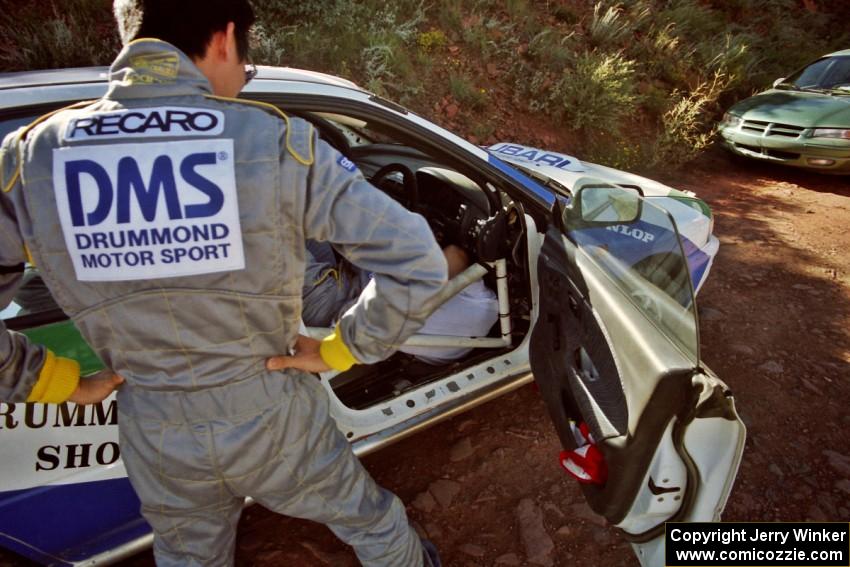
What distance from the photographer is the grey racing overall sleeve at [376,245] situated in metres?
1.12

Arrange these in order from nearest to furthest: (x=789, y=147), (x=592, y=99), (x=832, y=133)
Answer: (x=832, y=133), (x=789, y=147), (x=592, y=99)

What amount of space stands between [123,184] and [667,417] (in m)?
1.35

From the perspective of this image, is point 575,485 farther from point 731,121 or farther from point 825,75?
point 825,75

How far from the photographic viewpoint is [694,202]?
2756mm

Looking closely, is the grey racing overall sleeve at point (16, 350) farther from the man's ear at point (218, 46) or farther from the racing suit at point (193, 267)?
the man's ear at point (218, 46)

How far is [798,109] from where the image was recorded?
601 cm

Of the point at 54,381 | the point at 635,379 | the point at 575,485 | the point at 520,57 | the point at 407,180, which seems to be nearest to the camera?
the point at 54,381

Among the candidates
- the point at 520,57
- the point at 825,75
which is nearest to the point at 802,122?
the point at 825,75

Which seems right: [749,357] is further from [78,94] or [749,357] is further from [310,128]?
[78,94]

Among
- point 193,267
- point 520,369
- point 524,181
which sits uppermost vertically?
point 193,267

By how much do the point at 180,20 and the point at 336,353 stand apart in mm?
819

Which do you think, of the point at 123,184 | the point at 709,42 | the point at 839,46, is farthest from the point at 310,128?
the point at 839,46

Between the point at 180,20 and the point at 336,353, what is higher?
the point at 180,20

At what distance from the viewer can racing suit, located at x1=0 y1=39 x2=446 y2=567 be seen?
40.2 inches
